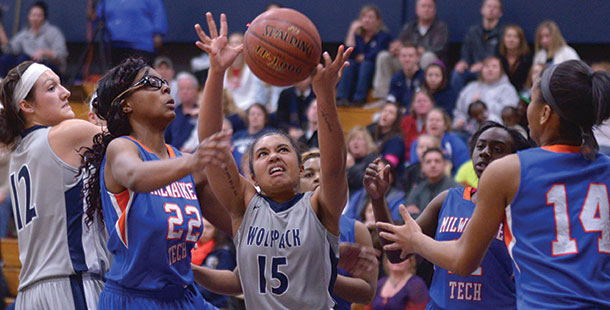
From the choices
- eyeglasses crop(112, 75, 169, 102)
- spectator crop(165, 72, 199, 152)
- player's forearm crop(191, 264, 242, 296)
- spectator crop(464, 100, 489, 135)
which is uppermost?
eyeglasses crop(112, 75, 169, 102)

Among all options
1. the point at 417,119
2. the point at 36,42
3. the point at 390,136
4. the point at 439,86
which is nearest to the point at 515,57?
the point at 439,86

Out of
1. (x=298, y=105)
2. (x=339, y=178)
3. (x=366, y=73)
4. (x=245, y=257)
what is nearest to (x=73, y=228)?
(x=245, y=257)

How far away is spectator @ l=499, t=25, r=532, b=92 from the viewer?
29.9 ft

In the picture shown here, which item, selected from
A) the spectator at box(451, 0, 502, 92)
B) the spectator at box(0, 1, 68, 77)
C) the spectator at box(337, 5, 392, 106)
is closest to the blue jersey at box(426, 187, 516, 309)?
the spectator at box(451, 0, 502, 92)

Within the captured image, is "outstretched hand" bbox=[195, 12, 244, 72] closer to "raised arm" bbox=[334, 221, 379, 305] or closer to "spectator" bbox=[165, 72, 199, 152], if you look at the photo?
"raised arm" bbox=[334, 221, 379, 305]

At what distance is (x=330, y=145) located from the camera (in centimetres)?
337

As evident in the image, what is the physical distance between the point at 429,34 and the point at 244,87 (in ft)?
8.21

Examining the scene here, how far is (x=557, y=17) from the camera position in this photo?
1080 centimetres

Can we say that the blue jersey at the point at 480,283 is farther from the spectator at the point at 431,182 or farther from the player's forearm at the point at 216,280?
the spectator at the point at 431,182

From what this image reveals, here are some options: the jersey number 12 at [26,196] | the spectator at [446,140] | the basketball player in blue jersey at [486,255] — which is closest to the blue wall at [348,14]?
the spectator at [446,140]

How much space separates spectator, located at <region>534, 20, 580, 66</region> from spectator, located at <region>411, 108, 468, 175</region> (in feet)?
5.13

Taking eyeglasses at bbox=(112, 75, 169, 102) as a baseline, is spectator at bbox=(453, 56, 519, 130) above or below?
below

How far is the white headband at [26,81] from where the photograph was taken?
4176 millimetres

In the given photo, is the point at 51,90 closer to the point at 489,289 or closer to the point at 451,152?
the point at 489,289
